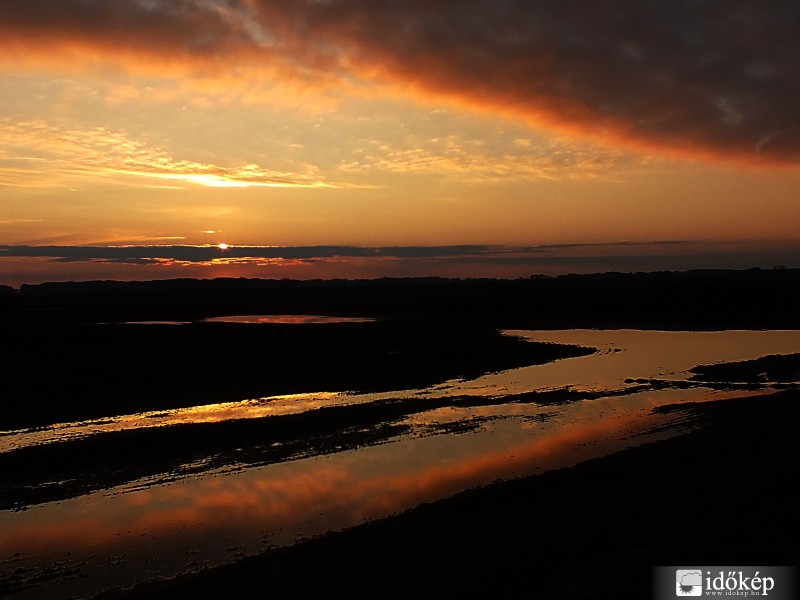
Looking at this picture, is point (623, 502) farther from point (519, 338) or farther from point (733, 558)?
point (519, 338)

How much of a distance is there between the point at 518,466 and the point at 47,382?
67.9 ft

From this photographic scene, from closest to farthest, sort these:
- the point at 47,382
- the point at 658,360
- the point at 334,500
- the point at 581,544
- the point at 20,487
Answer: the point at 581,544
the point at 334,500
the point at 20,487
the point at 47,382
the point at 658,360

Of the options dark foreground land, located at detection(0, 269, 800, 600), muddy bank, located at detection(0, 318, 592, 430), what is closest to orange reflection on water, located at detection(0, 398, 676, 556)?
dark foreground land, located at detection(0, 269, 800, 600)

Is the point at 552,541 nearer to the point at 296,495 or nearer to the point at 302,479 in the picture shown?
Result: the point at 296,495

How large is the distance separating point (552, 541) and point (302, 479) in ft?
20.9

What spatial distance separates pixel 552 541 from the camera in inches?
404

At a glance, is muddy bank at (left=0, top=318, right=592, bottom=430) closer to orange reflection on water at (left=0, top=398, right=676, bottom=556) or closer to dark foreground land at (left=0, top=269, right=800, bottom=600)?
dark foreground land at (left=0, top=269, right=800, bottom=600)

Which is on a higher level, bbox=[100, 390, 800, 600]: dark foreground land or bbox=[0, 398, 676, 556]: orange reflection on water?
bbox=[100, 390, 800, 600]: dark foreground land

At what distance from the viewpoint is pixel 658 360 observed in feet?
113

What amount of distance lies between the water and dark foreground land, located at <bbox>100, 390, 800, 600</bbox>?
98 centimetres

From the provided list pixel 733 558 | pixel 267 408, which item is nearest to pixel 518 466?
pixel 733 558

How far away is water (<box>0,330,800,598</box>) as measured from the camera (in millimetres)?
10773

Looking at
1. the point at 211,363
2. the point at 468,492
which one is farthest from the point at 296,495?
the point at 211,363

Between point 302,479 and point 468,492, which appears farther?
point 302,479
